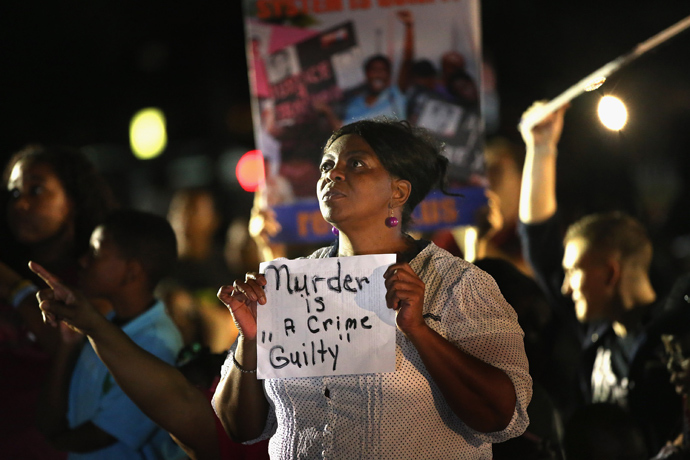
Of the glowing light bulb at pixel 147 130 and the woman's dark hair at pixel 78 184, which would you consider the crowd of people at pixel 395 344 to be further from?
the glowing light bulb at pixel 147 130

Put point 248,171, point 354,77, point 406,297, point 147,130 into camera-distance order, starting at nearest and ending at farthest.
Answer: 1. point 406,297
2. point 354,77
3. point 147,130
4. point 248,171

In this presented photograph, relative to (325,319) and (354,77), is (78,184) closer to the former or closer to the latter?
(354,77)

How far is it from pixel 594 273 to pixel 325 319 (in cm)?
A: 189

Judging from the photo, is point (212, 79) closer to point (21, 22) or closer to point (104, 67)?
point (104, 67)

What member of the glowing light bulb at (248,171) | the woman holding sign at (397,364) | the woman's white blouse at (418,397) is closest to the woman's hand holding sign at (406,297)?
the woman holding sign at (397,364)

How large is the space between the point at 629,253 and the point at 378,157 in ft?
6.05

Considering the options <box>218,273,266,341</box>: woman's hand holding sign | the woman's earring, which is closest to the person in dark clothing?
the woman's earring

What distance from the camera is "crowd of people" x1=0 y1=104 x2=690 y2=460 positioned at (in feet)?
6.18

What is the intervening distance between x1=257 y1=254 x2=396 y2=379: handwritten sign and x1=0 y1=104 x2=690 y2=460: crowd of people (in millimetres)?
39

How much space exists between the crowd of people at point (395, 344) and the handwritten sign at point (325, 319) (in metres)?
0.04

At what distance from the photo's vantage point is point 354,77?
3.30 metres

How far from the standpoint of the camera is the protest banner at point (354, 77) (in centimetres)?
322

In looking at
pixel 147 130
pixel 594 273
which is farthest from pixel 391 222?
pixel 147 130

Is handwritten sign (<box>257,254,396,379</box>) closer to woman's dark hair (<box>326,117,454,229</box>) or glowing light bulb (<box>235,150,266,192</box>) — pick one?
woman's dark hair (<box>326,117,454,229</box>)
